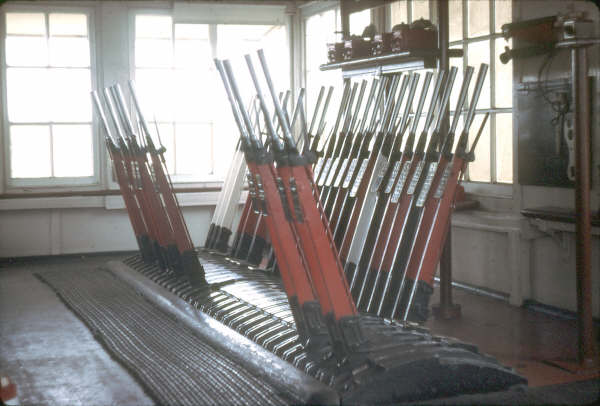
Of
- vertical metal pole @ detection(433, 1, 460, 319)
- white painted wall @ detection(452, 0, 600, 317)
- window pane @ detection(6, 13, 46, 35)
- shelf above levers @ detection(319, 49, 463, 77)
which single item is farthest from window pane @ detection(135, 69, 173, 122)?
vertical metal pole @ detection(433, 1, 460, 319)

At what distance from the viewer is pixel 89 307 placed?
5.18 m

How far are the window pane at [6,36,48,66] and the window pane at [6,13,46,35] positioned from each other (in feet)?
0.22

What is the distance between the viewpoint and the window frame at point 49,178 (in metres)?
7.43

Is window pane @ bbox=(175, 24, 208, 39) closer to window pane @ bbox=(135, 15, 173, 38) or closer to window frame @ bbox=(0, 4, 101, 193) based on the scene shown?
window pane @ bbox=(135, 15, 173, 38)

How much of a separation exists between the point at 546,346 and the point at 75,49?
5.49m

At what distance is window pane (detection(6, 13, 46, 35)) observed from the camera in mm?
→ 7477

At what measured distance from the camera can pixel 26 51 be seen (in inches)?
296

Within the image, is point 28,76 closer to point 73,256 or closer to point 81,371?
point 73,256

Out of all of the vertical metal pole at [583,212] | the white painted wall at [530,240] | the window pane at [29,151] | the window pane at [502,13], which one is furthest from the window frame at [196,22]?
the vertical metal pole at [583,212]

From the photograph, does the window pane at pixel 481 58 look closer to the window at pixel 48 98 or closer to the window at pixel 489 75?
the window at pixel 489 75

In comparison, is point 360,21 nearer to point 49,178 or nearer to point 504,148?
point 504,148

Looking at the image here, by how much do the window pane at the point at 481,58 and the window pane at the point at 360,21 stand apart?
1419 mm

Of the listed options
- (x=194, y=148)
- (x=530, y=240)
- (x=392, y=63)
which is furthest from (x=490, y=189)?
(x=194, y=148)

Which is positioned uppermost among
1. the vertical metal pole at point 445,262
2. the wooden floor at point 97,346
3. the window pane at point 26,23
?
Result: the window pane at point 26,23
